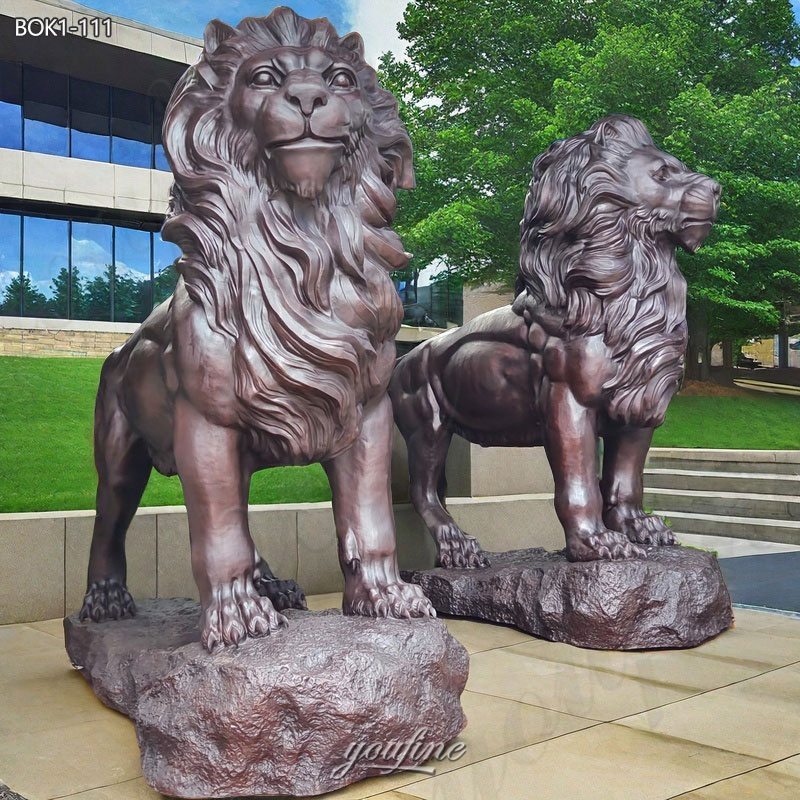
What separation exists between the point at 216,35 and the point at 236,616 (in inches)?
51.1

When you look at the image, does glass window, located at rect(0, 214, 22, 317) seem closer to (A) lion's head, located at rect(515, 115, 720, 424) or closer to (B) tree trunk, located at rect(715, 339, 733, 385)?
(A) lion's head, located at rect(515, 115, 720, 424)

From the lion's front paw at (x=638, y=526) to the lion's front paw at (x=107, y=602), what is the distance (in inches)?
68.7

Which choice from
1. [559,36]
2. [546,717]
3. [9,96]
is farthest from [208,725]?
[559,36]

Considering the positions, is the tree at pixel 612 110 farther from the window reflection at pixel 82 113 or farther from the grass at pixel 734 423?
the window reflection at pixel 82 113

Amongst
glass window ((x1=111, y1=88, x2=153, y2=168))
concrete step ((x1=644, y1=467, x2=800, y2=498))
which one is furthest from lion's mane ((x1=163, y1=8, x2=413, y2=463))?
glass window ((x1=111, y1=88, x2=153, y2=168))

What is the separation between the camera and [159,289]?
4.86m

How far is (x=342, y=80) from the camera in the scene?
2.09 metres

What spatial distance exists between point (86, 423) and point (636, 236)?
124 inches

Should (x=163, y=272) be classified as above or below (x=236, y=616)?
above

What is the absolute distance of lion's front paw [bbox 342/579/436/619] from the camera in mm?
2143

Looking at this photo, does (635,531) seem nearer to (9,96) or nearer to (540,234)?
(540,234)

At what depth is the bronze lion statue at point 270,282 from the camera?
79.7 inches

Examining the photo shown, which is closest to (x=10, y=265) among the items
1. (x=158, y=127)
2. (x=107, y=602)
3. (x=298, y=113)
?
(x=158, y=127)

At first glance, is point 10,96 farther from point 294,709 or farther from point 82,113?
point 294,709
